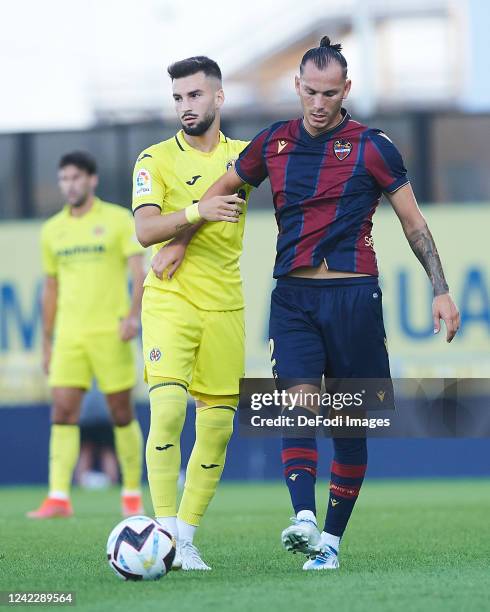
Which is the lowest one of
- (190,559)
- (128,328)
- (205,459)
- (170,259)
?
(190,559)

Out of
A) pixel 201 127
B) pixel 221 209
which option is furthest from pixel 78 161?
pixel 221 209

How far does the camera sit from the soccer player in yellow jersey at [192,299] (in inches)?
255

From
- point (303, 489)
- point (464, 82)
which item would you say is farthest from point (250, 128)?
point (464, 82)

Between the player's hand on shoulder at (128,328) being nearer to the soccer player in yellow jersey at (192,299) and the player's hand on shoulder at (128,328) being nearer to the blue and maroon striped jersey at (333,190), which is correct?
the soccer player in yellow jersey at (192,299)

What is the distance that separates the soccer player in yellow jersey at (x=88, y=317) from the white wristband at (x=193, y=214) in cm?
422

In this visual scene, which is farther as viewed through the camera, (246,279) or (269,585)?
(246,279)

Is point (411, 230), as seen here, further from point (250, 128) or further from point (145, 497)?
point (250, 128)

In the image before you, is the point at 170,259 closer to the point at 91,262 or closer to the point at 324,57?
the point at 324,57

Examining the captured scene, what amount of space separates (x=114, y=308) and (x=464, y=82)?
2171cm

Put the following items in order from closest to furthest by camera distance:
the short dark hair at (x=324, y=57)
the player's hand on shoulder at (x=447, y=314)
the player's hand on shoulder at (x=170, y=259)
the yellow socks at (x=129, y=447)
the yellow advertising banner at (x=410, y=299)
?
the player's hand on shoulder at (x=447, y=314)
the short dark hair at (x=324, y=57)
the player's hand on shoulder at (x=170, y=259)
the yellow socks at (x=129, y=447)
the yellow advertising banner at (x=410, y=299)

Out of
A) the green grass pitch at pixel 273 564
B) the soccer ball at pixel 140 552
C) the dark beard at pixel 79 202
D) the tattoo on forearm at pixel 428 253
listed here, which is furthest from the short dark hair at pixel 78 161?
the soccer ball at pixel 140 552

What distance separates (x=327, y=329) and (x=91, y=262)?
4889 mm

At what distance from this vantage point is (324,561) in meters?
6.21

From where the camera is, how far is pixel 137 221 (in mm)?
6566
